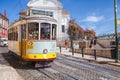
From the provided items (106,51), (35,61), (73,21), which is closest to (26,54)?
(35,61)

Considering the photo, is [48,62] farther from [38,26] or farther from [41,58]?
[38,26]

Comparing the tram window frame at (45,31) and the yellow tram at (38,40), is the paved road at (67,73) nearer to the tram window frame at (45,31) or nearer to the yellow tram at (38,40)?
the yellow tram at (38,40)

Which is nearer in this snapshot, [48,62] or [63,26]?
[48,62]

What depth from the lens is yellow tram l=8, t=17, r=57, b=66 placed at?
1355 centimetres

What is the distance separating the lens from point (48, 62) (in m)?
14.2

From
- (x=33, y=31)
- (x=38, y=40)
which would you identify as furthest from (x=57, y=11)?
(x=38, y=40)

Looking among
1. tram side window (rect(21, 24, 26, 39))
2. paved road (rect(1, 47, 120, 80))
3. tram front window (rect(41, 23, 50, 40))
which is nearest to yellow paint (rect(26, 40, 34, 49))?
tram front window (rect(41, 23, 50, 40))

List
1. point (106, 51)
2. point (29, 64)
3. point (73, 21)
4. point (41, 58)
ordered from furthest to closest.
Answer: point (73, 21)
point (106, 51)
point (29, 64)
point (41, 58)

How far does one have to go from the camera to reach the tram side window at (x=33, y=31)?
13883 millimetres

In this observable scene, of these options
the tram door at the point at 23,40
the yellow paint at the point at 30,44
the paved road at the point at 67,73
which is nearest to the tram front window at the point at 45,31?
the yellow paint at the point at 30,44

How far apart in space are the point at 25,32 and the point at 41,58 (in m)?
2.08

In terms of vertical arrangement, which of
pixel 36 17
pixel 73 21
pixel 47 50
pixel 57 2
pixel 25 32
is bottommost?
pixel 47 50

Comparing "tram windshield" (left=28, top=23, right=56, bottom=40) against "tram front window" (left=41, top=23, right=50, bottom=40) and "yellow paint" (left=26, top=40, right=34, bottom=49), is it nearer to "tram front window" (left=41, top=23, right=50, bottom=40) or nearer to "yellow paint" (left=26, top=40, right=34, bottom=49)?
"tram front window" (left=41, top=23, right=50, bottom=40)

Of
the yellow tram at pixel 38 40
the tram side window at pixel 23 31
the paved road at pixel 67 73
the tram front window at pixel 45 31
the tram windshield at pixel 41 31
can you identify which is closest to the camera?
the paved road at pixel 67 73
